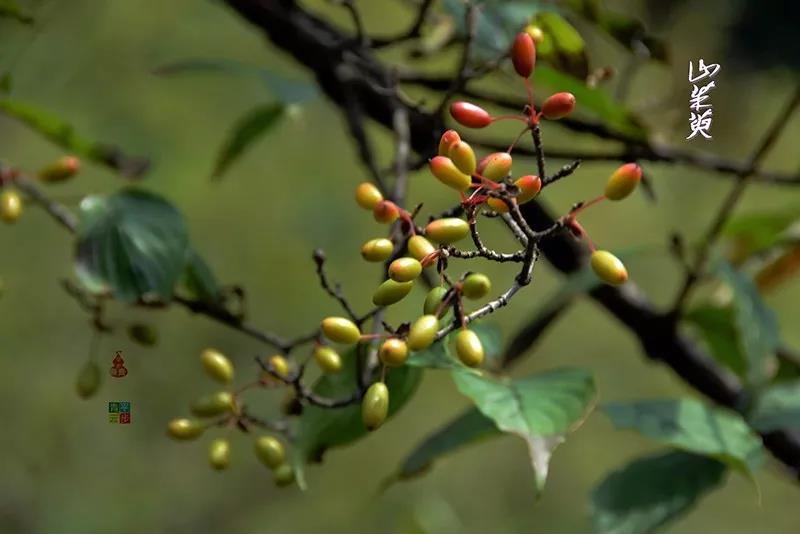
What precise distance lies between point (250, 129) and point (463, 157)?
1.67ft

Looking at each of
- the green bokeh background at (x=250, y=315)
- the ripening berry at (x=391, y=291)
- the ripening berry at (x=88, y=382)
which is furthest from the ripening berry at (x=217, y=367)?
the green bokeh background at (x=250, y=315)

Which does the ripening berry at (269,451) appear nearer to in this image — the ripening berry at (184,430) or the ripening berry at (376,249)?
the ripening berry at (184,430)

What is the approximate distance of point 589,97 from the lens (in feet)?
2.32

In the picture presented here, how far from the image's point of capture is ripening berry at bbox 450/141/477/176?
43 cm

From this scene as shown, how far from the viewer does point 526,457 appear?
1.97 m

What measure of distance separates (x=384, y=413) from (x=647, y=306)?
0.46m

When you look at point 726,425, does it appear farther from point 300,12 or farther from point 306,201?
point 306,201

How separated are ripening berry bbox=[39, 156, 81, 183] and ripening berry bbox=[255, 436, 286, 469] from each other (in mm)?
241

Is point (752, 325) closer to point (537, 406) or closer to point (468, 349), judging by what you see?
point (537, 406)

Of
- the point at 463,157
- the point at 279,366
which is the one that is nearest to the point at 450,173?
the point at 463,157

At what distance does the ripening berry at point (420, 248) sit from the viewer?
44 cm

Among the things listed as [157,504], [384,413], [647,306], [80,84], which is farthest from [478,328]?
[80,84]

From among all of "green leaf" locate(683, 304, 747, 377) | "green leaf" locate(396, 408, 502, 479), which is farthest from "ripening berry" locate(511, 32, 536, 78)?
"green leaf" locate(683, 304, 747, 377)

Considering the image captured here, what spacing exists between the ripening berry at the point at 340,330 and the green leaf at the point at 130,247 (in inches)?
7.7
